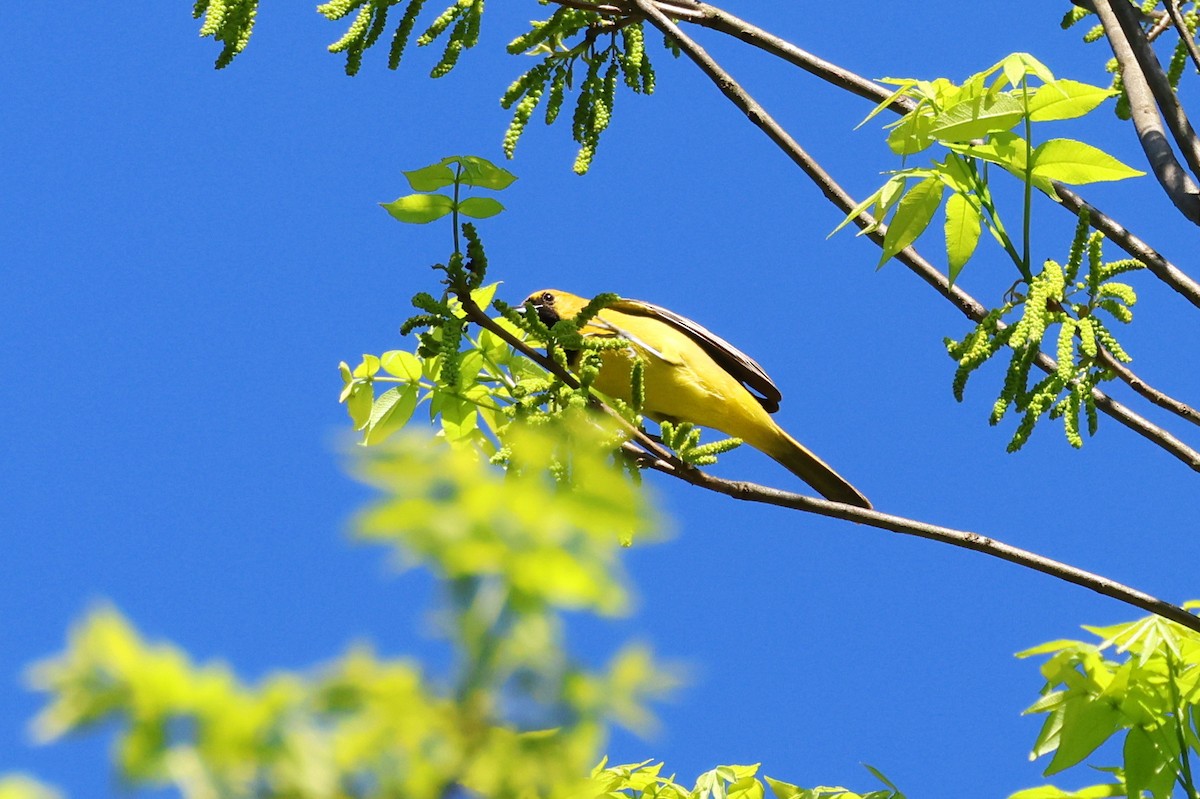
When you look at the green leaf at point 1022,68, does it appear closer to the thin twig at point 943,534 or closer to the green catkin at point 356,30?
the thin twig at point 943,534

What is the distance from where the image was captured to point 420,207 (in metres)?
3.30

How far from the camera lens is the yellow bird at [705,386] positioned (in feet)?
18.3

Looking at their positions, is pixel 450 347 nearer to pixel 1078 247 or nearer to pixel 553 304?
pixel 1078 247

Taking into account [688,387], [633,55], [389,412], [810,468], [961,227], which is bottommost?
[961,227]

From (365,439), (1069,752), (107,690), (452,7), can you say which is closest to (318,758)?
(107,690)

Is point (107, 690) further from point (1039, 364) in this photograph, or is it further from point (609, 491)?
point (1039, 364)

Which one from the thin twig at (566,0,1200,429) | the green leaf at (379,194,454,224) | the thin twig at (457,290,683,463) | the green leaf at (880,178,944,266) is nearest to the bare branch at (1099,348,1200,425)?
the thin twig at (566,0,1200,429)

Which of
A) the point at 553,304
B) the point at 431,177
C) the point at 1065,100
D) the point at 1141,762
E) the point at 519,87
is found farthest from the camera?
the point at 553,304

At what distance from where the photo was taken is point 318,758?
41.8 inches

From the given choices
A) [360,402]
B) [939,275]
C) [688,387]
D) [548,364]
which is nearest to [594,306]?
[548,364]

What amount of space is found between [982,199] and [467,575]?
242 cm

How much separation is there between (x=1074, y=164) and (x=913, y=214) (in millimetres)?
405

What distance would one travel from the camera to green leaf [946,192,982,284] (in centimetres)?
312

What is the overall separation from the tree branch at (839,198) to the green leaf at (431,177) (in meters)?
0.92
